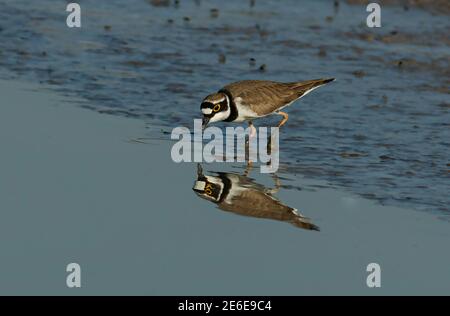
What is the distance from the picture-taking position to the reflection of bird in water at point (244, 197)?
410 inches

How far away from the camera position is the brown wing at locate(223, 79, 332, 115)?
1335 centimetres

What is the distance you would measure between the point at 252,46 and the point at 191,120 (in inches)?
162

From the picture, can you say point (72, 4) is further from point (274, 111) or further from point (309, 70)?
point (274, 111)

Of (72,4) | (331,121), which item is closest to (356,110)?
(331,121)

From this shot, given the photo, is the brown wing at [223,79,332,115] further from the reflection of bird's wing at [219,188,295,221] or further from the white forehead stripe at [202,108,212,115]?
the reflection of bird's wing at [219,188,295,221]

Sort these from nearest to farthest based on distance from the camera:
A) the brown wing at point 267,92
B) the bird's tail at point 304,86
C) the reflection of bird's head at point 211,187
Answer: the reflection of bird's head at point 211,187
the brown wing at point 267,92
the bird's tail at point 304,86

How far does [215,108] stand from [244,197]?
2181mm

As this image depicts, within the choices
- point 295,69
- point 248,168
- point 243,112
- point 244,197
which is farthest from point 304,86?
point 244,197

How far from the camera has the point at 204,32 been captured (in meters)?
18.3

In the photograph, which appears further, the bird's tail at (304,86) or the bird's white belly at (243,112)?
the bird's tail at (304,86)

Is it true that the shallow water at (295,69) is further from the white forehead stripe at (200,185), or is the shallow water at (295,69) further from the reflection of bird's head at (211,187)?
the white forehead stripe at (200,185)

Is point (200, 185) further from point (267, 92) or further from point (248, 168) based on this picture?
point (267, 92)

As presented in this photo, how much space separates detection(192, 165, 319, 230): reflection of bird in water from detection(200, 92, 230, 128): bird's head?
117cm

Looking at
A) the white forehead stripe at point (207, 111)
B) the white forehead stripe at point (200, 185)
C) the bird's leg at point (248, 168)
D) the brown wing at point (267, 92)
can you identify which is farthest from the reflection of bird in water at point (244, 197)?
the brown wing at point (267, 92)
